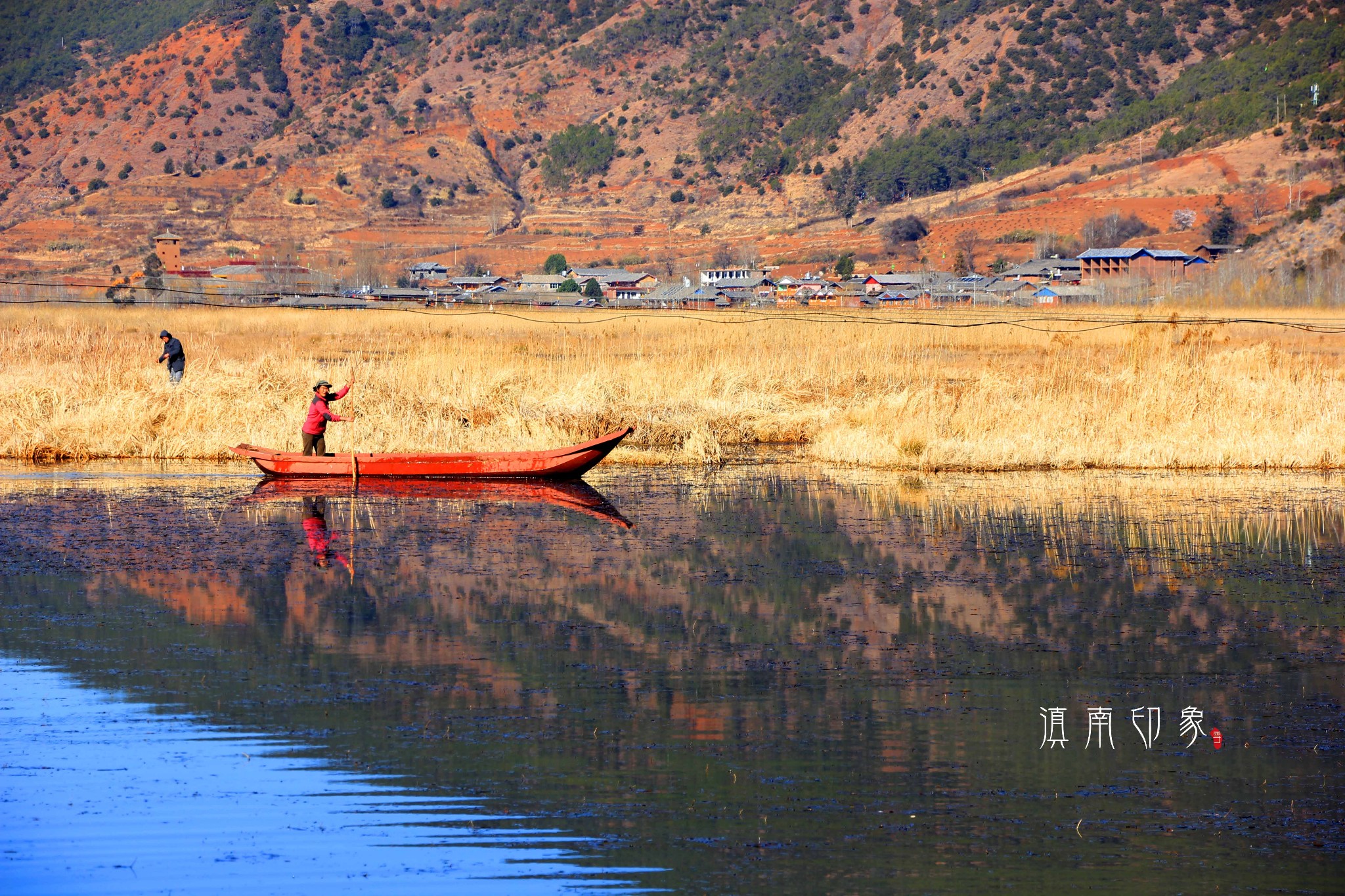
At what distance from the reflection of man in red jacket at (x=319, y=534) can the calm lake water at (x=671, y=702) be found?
0.07 m

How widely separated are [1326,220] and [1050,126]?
3364 inches

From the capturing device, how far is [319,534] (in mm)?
17625

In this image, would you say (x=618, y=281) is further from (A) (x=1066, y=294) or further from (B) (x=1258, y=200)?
(B) (x=1258, y=200)

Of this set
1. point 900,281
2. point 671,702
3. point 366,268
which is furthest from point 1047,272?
point 671,702

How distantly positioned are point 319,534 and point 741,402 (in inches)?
475

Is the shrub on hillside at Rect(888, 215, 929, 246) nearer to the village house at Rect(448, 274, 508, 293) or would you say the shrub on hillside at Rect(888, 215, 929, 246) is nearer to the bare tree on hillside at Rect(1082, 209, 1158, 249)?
the bare tree on hillside at Rect(1082, 209, 1158, 249)

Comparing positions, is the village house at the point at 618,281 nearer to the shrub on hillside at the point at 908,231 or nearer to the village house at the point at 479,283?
the village house at the point at 479,283

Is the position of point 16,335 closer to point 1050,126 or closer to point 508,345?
point 508,345

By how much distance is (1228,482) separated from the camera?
21719 millimetres

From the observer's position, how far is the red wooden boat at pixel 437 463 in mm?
21578

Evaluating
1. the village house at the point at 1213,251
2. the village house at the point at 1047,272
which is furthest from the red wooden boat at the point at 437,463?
the village house at the point at 1213,251

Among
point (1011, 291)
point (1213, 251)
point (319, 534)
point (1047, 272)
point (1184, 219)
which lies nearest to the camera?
point (319, 534)

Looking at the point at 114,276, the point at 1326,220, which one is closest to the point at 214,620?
the point at 1326,220

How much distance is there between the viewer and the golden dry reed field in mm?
23734
